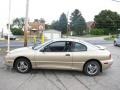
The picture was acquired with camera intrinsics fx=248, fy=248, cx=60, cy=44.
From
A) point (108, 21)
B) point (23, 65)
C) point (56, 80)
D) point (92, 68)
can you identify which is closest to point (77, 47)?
point (92, 68)

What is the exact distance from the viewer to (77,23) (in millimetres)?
95875

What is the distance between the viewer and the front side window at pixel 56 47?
9727 millimetres

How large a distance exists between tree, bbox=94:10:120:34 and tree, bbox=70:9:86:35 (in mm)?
6574

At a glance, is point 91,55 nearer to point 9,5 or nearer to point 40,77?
point 40,77

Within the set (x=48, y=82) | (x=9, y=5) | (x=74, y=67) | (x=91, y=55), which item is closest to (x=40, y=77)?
(x=48, y=82)

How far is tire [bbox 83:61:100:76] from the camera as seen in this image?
9656 mm

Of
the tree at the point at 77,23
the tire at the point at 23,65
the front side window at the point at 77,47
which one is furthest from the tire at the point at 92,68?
the tree at the point at 77,23

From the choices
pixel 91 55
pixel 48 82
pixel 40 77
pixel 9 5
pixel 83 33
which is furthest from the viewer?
pixel 83 33

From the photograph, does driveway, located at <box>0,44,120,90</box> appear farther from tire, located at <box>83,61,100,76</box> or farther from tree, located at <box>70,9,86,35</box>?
tree, located at <box>70,9,86,35</box>

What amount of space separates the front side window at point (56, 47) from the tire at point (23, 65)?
910mm

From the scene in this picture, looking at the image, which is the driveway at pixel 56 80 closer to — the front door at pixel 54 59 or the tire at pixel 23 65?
the tire at pixel 23 65

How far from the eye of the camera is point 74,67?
9.64 metres

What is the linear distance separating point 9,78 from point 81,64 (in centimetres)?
279

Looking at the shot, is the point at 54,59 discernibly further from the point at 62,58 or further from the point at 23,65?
the point at 23,65
